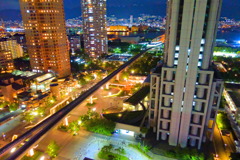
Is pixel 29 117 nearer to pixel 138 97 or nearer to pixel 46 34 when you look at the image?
pixel 138 97

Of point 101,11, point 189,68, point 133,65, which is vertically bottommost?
point 133,65

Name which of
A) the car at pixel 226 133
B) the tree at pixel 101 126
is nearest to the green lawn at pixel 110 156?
the tree at pixel 101 126

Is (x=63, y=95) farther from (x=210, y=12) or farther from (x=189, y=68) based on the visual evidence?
(x=210, y=12)

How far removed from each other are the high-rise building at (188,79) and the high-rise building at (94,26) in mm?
71966

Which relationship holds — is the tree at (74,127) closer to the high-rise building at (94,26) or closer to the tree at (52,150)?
the tree at (52,150)

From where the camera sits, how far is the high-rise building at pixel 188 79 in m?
24.2

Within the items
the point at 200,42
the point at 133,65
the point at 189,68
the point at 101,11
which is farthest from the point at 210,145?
the point at 101,11

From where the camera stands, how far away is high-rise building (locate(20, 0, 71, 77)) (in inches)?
2311

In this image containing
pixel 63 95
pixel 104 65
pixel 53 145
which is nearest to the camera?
pixel 53 145

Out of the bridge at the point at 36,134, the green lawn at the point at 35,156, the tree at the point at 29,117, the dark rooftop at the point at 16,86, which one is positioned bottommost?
the green lawn at the point at 35,156

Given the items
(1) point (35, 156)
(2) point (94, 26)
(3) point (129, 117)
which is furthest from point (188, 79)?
(2) point (94, 26)

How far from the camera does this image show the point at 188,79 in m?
26.2

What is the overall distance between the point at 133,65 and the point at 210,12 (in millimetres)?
49605

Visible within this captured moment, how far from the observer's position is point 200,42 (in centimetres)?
2450
